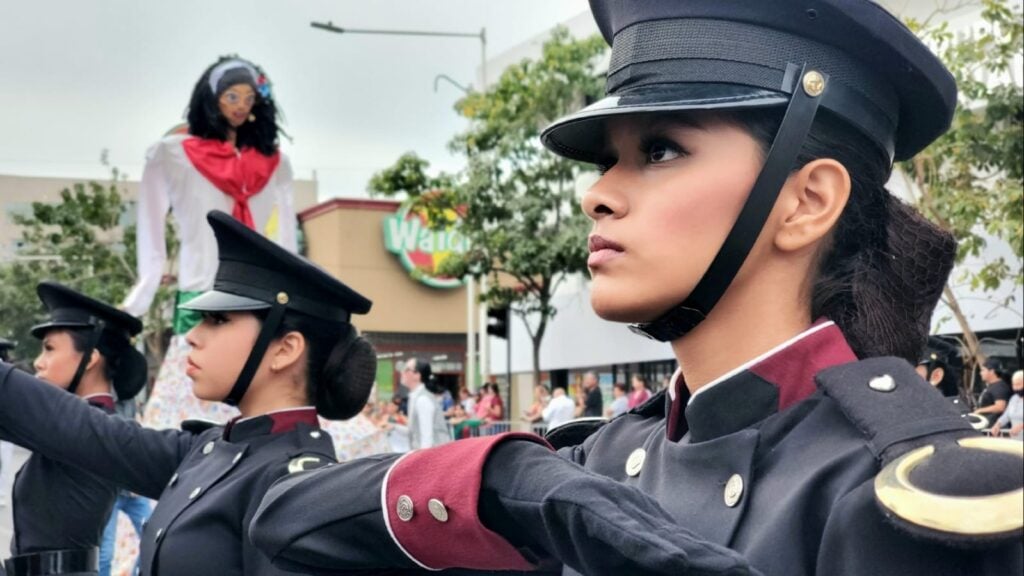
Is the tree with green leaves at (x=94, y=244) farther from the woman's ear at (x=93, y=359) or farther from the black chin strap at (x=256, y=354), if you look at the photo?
the black chin strap at (x=256, y=354)

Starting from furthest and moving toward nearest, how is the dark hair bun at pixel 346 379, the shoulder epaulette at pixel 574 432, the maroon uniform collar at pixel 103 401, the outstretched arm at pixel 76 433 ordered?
1. the maroon uniform collar at pixel 103 401
2. the dark hair bun at pixel 346 379
3. the outstretched arm at pixel 76 433
4. the shoulder epaulette at pixel 574 432

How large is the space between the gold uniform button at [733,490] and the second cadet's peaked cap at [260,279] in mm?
2463

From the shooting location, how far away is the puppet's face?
5680 mm

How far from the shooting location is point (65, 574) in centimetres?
484

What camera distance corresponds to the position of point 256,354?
3930mm

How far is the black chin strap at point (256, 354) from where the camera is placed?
392 cm

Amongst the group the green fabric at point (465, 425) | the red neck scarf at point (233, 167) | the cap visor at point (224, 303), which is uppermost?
the red neck scarf at point (233, 167)

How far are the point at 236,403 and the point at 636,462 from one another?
2.32 m

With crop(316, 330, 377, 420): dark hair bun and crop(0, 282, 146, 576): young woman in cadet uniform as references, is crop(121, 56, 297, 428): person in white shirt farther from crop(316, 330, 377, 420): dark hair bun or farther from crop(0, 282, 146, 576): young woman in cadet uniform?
crop(316, 330, 377, 420): dark hair bun

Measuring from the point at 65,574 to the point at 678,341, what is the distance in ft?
11.9

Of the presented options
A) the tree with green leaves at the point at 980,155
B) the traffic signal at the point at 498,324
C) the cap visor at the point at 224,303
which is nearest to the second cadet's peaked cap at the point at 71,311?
the cap visor at the point at 224,303

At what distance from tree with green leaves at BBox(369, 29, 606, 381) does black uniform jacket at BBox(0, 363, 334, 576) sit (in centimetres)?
2048

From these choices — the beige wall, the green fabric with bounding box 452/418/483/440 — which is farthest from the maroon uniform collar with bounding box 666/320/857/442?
the beige wall

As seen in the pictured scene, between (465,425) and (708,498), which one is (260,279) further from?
(465,425)
